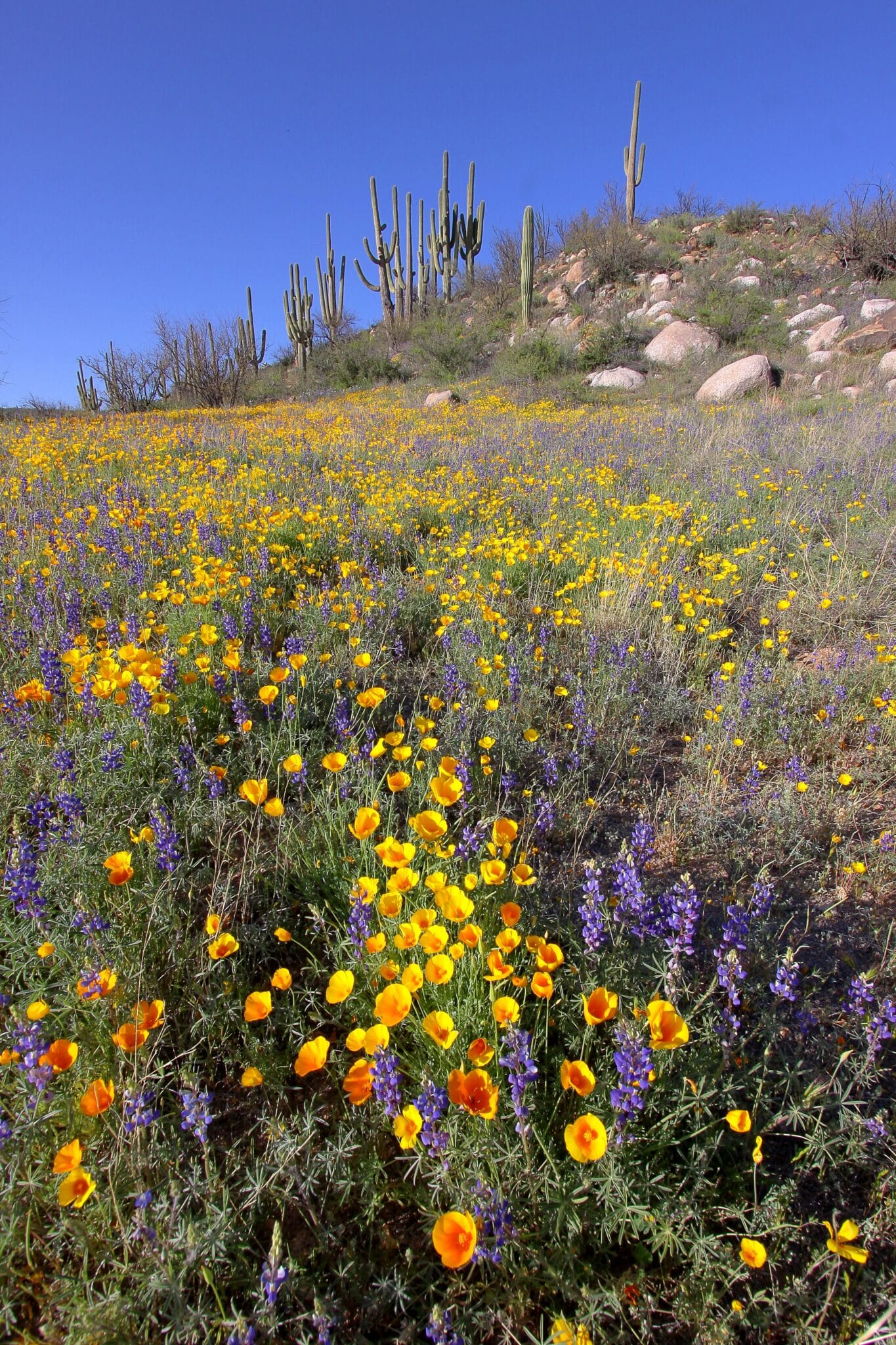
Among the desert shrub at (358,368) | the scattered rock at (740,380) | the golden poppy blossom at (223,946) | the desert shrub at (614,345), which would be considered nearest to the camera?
the golden poppy blossom at (223,946)

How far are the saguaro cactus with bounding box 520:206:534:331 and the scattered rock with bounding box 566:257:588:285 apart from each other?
3332mm

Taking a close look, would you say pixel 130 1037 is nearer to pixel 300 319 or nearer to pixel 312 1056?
pixel 312 1056

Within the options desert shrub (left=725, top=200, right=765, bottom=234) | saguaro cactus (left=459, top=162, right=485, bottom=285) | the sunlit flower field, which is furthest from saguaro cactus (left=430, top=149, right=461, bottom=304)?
the sunlit flower field

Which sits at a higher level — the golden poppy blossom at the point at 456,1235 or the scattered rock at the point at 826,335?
the scattered rock at the point at 826,335

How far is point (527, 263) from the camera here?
19125 mm

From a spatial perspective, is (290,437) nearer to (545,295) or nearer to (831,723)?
(831,723)

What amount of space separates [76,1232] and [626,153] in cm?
3073

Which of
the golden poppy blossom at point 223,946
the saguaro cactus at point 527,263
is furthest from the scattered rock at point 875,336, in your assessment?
the golden poppy blossom at point 223,946

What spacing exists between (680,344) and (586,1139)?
18.6 metres

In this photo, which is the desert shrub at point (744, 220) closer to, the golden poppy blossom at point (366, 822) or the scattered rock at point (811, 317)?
the scattered rock at point (811, 317)

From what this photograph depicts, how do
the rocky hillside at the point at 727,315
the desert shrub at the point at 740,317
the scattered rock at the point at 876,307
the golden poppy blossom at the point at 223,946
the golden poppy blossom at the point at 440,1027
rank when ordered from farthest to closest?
the desert shrub at the point at 740,317, the scattered rock at the point at 876,307, the rocky hillside at the point at 727,315, the golden poppy blossom at the point at 223,946, the golden poppy blossom at the point at 440,1027

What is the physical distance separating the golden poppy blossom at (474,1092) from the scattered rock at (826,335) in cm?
1799

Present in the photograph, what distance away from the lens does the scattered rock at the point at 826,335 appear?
47.7 feet

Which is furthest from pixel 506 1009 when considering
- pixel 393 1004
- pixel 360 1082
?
pixel 360 1082
